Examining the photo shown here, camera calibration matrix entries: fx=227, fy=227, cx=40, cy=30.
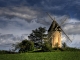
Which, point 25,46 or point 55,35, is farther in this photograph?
point 55,35

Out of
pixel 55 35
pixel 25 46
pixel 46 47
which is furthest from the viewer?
pixel 55 35

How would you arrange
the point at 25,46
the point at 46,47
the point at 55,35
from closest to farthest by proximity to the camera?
the point at 25,46, the point at 46,47, the point at 55,35

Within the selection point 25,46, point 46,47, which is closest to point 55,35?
point 46,47

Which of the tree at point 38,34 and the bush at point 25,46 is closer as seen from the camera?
the bush at point 25,46

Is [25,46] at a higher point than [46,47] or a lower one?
higher

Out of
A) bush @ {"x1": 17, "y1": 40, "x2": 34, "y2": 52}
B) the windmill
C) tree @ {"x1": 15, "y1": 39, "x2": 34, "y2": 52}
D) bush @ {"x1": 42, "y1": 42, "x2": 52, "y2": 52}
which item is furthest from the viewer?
the windmill

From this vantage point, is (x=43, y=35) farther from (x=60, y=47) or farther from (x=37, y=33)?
(x=60, y=47)

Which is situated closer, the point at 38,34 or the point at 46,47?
the point at 46,47

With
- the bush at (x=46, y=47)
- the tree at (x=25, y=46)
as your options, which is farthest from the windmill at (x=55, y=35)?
the tree at (x=25, y=46)

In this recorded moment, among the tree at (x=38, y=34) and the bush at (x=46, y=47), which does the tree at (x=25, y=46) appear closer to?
the bush at (x=46, y=47)

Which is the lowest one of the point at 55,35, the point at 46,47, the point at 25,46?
the point at 46,47

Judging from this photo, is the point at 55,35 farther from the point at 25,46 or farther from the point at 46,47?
the point at 25,46

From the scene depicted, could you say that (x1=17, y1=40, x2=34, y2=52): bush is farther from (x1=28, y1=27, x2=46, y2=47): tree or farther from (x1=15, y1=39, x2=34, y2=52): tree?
(x1=28, y1=27, x2=46, y2=47): tree

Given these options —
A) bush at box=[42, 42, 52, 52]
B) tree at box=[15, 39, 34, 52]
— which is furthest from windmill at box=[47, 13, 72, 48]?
tree at box=[15, 39, 34, 52]
